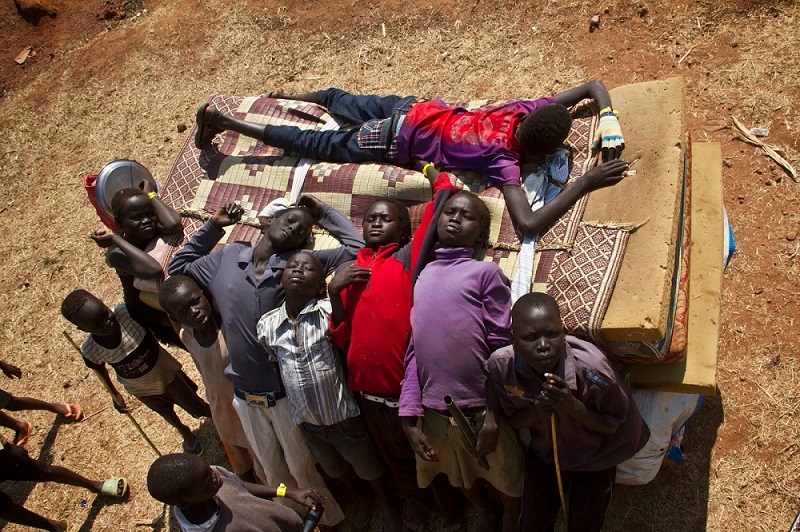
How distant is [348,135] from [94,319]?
6.12 feet

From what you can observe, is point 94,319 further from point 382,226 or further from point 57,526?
point 382,226

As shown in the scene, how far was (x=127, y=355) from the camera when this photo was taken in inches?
143

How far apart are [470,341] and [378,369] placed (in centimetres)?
47

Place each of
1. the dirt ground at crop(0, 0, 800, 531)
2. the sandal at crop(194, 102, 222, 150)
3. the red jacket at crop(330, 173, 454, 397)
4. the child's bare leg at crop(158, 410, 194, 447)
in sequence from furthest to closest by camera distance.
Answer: the sandal at crop(194, 102, 222, 150), the child's bare leg at crop(158, 410, 194, 447), the dirt ground at crop(0, 0, 800, 531), the red jacket at crop(330, 173, 454, 397)

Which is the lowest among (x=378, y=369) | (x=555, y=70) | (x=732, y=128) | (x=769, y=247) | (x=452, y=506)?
(x=452, y=506)

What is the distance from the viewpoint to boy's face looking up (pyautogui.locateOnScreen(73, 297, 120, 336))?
3.38 metres

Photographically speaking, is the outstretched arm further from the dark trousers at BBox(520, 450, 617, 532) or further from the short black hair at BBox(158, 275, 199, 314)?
the dark trousers at BBox(520, 450, 617, 532)

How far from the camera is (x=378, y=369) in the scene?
291cm

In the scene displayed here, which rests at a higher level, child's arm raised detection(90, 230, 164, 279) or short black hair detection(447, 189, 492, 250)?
short black hair detection(447, 189, 492, 250)

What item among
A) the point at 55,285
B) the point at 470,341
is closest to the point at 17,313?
the point at 55,285

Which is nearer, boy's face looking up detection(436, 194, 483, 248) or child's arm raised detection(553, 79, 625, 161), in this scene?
boy's face looking up detection(436, 194, 483, 248)

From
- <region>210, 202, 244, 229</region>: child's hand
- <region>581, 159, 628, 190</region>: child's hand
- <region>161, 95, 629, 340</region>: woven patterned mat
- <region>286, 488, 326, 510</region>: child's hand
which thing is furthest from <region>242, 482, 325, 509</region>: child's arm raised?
<region>581, 159, 628, 190</region>: child's hand

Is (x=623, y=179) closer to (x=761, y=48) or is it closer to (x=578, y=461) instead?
(x=578, y=461)

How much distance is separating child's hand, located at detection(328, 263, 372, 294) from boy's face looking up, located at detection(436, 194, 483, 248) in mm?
412
